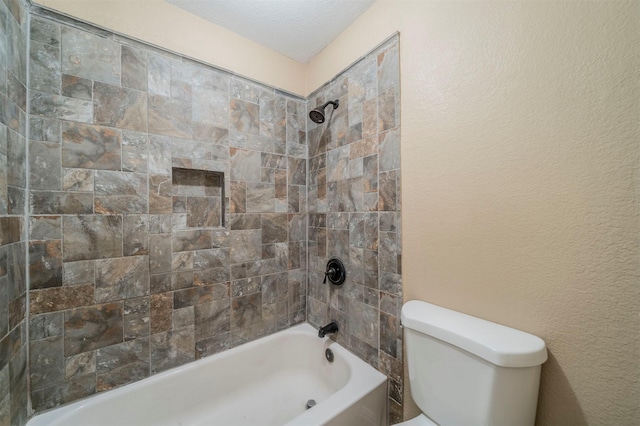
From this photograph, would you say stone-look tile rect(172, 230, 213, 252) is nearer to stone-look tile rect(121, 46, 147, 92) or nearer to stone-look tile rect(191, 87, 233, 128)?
stone-look tile rect(191, 87, 233, 128)

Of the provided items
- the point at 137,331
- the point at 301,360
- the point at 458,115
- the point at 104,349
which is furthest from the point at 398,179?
the point at 104,349

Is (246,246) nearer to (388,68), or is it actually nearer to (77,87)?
(77,87)

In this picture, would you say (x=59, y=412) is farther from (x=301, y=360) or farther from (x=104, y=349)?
(x=301, y=360)

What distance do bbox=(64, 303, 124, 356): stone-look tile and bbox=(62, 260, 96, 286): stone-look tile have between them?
0.43ft

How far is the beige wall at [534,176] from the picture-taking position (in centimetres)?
64

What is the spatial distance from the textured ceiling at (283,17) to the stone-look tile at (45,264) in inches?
54.7

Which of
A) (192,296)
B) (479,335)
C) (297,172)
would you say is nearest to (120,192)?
(192,296)

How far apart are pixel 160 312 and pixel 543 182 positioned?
180 cm

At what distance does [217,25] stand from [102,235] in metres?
1.38

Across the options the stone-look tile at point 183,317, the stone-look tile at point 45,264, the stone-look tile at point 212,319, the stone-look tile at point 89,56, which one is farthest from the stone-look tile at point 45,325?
the stone-look tile at point 89,56

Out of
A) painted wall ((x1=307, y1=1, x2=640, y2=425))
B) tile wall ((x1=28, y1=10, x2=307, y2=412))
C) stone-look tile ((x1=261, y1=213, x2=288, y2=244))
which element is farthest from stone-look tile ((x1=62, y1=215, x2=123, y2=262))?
painted wall ((x1=307, y1=1, x2=640, y2=425))

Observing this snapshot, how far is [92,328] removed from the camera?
3.65 feet

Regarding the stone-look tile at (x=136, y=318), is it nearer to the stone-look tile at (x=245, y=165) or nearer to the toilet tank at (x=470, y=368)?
the stone-look tile at (x=245, y=165)

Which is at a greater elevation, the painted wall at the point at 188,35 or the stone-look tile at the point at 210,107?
the painted wall at the point at 188,35
